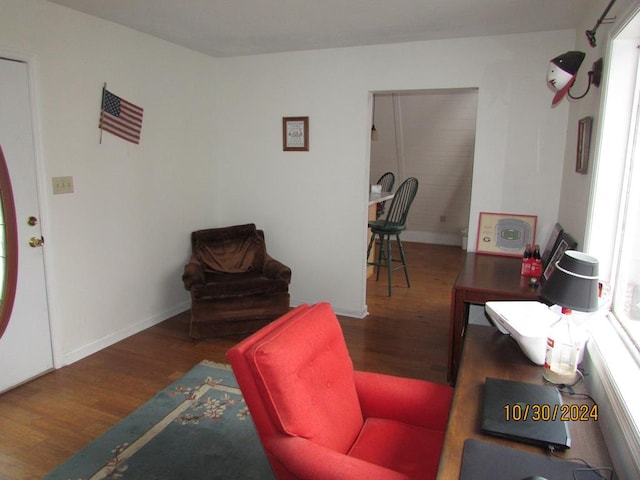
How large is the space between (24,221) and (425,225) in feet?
18.9

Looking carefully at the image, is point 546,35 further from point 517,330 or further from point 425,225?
point 425,225

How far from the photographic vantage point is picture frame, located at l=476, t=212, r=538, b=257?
3266 mm

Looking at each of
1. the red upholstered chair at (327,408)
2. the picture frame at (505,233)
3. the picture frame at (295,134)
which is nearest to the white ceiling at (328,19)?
the picture frame at (295,134)

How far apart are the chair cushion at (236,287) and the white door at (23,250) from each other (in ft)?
3.30

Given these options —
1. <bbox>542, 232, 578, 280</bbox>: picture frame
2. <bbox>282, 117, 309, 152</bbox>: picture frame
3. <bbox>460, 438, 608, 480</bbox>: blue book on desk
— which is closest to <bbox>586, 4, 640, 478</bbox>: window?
<bbox>542, 232, 578, 280</bbox>: picture frame

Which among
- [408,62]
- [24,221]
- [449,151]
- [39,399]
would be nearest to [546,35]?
[408,62]

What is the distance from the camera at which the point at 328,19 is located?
2.92 metres

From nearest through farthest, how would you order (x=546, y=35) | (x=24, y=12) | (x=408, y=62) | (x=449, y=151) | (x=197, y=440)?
(x=197, y=440) < (x=24, y=12) < (x=546, y=35) < (x=408, y=62) < (x=449, y=151)

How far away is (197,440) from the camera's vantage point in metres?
2.27

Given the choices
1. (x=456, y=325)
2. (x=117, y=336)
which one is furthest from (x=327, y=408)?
(x=117, y=336)

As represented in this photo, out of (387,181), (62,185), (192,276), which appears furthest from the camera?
(387,181)

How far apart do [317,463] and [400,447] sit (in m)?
0.42

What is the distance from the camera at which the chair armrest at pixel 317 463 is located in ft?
4.09

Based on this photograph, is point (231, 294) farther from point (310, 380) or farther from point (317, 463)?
point (317, 463)
